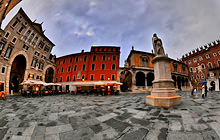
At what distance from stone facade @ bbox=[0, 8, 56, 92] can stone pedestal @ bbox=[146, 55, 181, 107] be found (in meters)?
21.0

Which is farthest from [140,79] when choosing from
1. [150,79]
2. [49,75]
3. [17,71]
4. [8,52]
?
[17,71]

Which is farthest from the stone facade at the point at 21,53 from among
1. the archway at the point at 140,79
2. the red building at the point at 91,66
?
the archway at the point at 140,79

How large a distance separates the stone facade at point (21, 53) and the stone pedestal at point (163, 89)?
21.0 meters

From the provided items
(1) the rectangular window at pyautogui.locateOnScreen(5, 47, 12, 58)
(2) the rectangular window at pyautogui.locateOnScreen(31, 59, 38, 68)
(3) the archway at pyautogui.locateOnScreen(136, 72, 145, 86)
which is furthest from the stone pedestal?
(2) the rectangular window at pyautogui.locateOnScreen(31, 59, 38, 68)

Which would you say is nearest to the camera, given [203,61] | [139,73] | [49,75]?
[139,73]

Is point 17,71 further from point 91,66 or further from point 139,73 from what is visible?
point 139,73

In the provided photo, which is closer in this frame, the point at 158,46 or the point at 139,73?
the point at 158,46

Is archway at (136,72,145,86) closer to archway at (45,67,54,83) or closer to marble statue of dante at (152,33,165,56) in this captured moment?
marble statue of dante at (152,33,165,56)

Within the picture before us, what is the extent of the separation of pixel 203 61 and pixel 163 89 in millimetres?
40229

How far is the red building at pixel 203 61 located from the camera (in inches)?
1051

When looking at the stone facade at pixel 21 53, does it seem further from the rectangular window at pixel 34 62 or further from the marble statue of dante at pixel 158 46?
the marble statue of dante at pixel 158 46

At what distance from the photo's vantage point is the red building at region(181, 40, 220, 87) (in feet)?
87.6

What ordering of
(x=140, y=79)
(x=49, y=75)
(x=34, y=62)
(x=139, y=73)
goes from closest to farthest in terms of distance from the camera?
(x=140, y=79), (x=139, y=73), (x=34, y=62), (x=49, y=75)

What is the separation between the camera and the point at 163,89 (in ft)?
14.9
